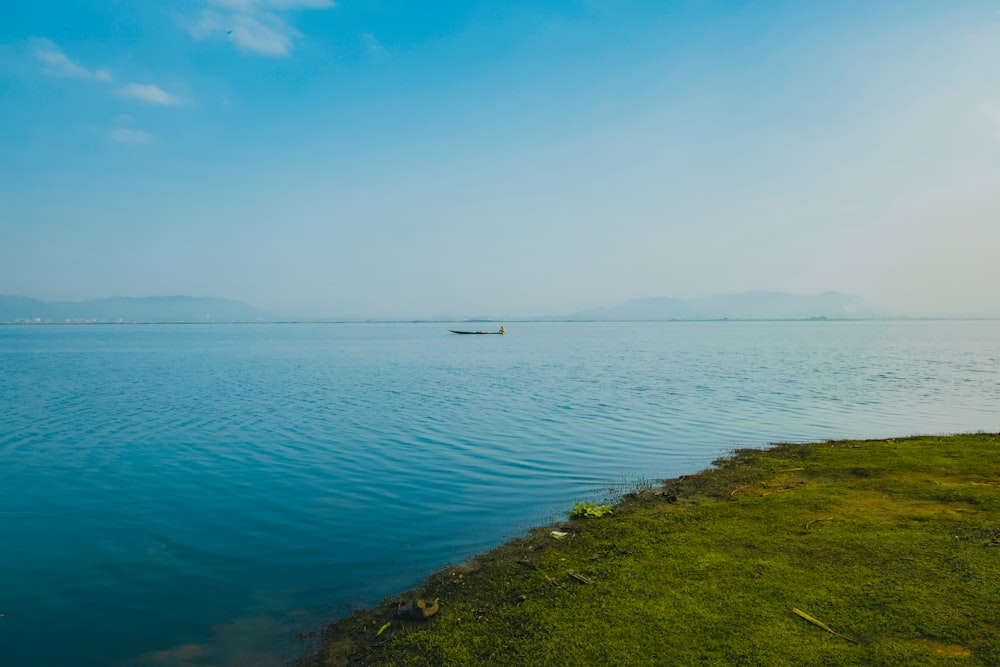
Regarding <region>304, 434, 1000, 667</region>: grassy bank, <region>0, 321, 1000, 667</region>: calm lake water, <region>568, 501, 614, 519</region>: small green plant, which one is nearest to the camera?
<region>304, 434, 1000, 667</region>: grassy bank

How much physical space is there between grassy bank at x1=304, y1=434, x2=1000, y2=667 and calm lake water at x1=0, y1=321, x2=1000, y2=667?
1.98 m

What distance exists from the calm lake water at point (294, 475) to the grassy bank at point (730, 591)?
1980mm

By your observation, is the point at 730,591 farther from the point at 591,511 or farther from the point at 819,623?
the point at 591,511

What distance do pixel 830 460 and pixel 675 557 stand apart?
35.1ft

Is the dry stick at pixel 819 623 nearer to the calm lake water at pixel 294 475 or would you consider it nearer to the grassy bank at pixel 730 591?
the grassy bank at pixel 730 591

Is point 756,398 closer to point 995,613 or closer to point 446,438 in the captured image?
point 446,438

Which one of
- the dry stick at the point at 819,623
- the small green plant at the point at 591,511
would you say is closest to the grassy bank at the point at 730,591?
the dry stick at the point at 819,623

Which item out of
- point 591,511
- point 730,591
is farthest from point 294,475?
point 730,591

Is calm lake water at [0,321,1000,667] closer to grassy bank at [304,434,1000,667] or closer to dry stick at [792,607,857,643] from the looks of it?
grassy bank at [304,434,1000,667]

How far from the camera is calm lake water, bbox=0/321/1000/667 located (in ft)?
32.8

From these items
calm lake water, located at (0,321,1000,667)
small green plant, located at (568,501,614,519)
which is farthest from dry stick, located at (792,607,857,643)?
calm lake water, located at (0,321,1000,667)

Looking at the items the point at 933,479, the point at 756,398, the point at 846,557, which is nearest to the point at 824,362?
the point at 756,398

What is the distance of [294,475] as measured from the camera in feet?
62.1

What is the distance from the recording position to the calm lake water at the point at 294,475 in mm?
10000
